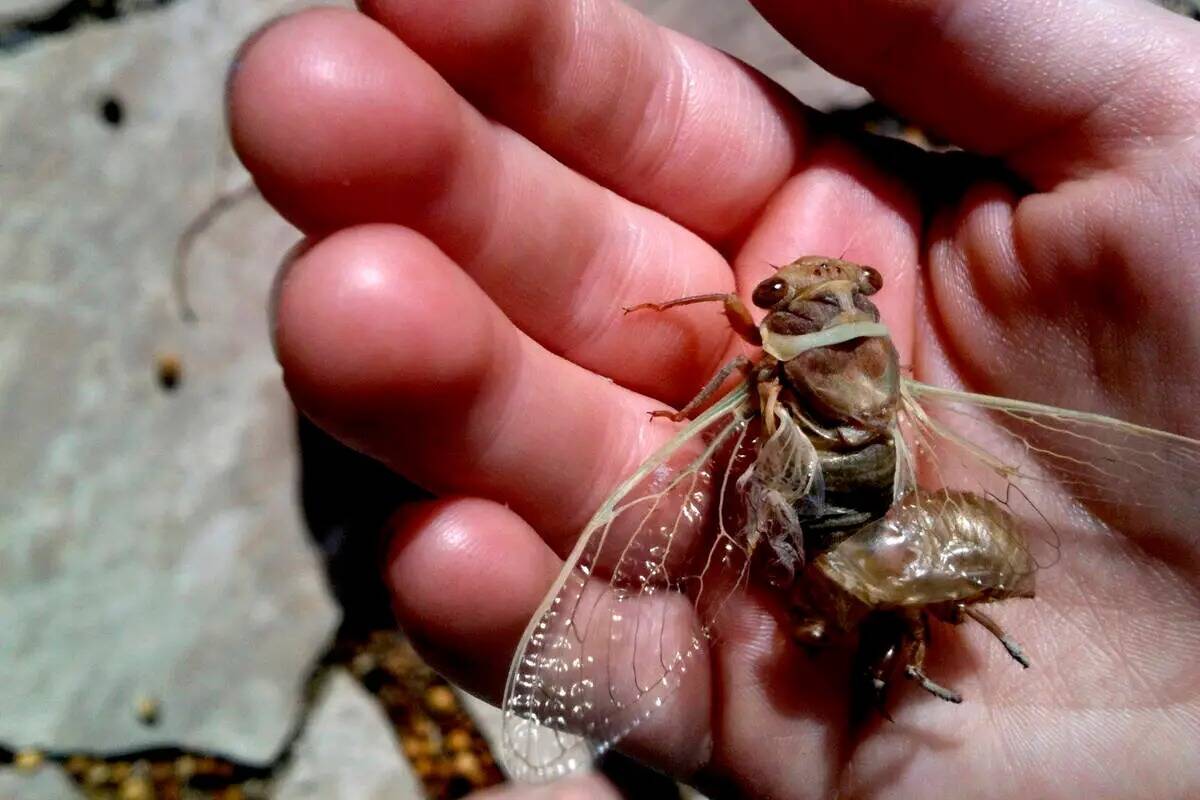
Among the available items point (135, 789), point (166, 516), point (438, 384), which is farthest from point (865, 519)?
point (135, 789)

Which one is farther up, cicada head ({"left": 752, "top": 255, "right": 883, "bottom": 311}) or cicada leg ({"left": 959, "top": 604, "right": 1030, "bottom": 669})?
cicada head ({"left": 752, "top": 255, "right": 883, "bottom": 311})

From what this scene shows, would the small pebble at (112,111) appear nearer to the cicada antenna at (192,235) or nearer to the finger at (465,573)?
the cicada antenna at (192,235)

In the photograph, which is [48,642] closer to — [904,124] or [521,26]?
[521,26]

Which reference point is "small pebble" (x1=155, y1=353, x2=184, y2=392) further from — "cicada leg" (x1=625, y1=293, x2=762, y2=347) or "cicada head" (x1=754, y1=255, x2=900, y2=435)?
"cicada head" (x1=754, y1=255, x2=900, y2=435)

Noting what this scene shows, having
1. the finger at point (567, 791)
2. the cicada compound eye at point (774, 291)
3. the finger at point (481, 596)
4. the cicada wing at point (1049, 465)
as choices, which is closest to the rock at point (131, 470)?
the finger at point (567, 791)

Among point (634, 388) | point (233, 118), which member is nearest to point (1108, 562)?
point (634, 388)

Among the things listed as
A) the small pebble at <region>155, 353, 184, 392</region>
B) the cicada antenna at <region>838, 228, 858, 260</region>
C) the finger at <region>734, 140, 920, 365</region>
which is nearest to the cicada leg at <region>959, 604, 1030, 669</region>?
the finger at <region>734, 140, 920, 365</region>

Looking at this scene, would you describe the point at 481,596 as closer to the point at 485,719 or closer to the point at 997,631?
the point at 997,631
